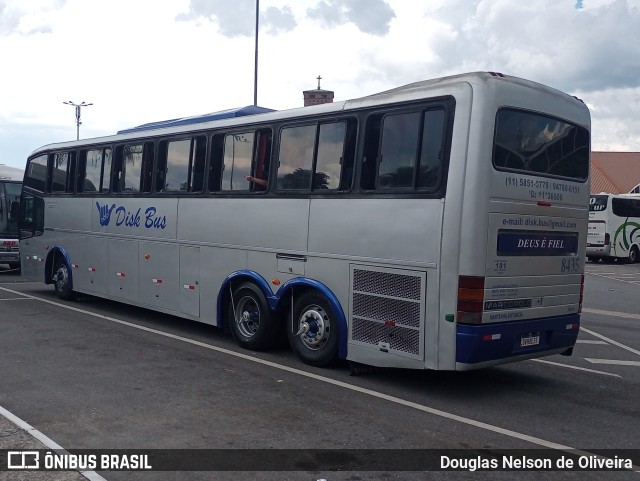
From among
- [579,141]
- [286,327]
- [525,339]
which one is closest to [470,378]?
[525,339]

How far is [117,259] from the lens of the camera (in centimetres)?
1349

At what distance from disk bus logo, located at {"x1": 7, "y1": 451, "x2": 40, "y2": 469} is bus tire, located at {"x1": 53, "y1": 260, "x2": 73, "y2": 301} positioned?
385 inches

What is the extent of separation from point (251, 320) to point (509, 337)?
3.97 m

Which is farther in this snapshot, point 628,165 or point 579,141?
point 628,165

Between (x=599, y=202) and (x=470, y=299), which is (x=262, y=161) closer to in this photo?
(x=470, y=299)

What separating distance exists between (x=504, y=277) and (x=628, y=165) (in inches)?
3033

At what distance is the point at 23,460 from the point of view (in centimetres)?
561

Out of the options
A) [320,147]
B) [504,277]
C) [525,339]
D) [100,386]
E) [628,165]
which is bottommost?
[100,386]

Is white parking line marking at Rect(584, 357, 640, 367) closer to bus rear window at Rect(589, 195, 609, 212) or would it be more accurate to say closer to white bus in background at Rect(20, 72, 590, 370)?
white bus in background at Rect(20, 72, 590, 370)

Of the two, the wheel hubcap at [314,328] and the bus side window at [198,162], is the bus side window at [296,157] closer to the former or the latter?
the wheel hubcap at [314,328]

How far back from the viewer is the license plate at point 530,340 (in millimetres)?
8059

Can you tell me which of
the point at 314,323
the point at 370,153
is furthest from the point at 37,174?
the point at 370,153

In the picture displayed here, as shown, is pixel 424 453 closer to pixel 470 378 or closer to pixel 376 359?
pixel 376 359

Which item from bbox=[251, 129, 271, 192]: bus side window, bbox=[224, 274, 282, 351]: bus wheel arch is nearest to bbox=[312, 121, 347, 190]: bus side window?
bbox=[251, 129, 271, 192]: bus side window
